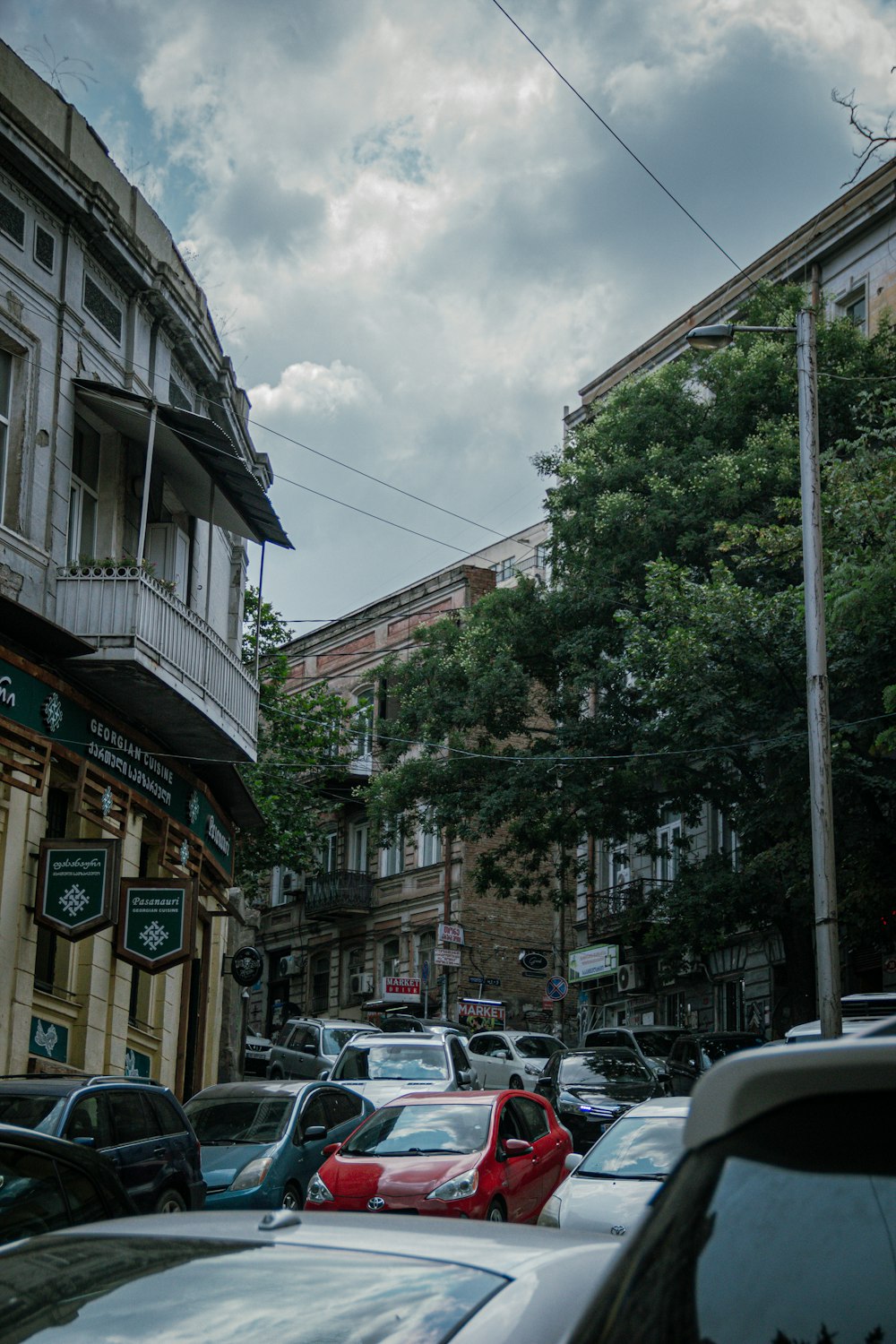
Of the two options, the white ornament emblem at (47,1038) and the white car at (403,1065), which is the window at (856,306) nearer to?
the white car at (403,1065)

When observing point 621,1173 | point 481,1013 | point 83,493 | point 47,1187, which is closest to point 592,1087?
point 621,1173

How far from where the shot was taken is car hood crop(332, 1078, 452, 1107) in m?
21.8

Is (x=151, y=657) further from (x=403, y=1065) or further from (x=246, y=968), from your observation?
(x=246, y=968)

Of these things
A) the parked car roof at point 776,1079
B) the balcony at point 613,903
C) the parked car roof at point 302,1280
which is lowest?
the parked car roof at point 302,1280

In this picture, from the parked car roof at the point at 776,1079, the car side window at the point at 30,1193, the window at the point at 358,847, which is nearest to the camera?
the parked car roof at the point at 776,1079

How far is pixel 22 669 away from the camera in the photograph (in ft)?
60.5

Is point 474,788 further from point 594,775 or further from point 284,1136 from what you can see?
point 284,1136

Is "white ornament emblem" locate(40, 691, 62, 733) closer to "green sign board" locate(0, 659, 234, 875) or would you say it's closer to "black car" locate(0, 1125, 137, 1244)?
"green sign board" locate(0, 659, 234, 875)

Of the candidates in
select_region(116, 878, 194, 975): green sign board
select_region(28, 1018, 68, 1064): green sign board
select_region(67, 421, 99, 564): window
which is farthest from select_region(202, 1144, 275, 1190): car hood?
select_region(67, 421, 99, 564): window

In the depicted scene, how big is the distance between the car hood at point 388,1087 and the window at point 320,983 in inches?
1242

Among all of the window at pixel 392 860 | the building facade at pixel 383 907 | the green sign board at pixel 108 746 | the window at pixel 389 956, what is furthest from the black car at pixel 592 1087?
the window at pixel 389 956

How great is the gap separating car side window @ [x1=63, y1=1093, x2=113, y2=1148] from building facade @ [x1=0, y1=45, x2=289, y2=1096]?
6180 mm

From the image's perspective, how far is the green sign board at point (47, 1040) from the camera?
62.3 ft

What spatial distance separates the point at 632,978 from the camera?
4116cm
